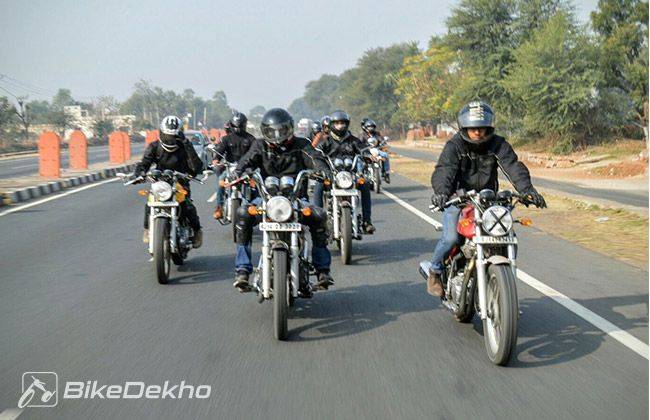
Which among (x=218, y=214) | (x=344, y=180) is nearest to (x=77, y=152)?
(x=218, y=214)

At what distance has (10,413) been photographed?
4.61 m

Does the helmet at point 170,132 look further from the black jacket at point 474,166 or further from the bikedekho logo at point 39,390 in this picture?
the bikedekho logo at point 39,390

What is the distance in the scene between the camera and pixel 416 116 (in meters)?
81.4

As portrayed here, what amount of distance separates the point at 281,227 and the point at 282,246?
203 millimetres

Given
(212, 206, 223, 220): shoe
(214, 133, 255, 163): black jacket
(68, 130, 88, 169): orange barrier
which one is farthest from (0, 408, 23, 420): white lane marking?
(68, 130, 88, 169): orange barrier

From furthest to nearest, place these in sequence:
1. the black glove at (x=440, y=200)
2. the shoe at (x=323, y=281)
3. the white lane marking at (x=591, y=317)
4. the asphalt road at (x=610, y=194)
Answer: the asphalt road at (x=610, y=194), the shoe at (x=323, y=281), the black glove at (x=440, y=200), the white lane marking at (x=591, y=317)

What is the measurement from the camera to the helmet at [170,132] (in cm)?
963

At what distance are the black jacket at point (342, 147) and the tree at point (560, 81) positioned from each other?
94.9 ft

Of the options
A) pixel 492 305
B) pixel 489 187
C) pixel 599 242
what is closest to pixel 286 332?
pixel 492 305

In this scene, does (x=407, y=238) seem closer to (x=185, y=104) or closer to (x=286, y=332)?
(x=286, y=332)

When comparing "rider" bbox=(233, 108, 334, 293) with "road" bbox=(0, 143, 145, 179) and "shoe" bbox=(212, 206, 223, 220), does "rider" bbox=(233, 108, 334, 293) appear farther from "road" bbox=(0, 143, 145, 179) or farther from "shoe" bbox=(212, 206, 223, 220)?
"road" bbox=(0, 143, 145, 179)

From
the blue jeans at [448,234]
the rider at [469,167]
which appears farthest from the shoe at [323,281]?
the blue jeans at [448,234]

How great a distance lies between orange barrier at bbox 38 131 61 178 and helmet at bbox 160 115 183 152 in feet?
56.3

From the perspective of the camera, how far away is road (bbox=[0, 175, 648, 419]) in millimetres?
4695
